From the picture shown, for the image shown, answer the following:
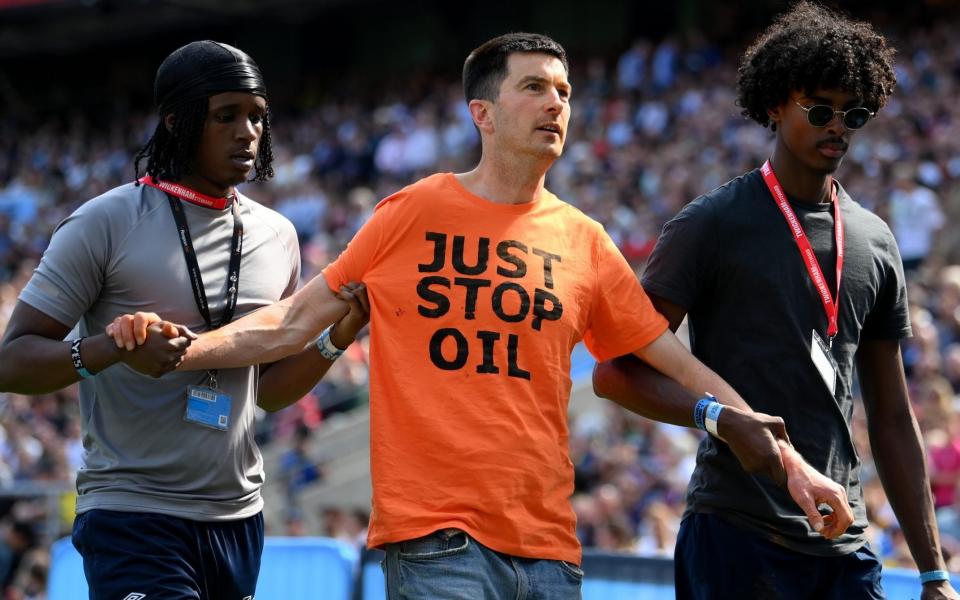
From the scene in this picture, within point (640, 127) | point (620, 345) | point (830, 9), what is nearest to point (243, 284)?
point (620, 345)

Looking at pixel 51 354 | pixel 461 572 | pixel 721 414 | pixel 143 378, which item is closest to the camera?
pixel 461 572

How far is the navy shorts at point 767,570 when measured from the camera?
3.60 metres

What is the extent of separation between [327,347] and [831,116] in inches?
63.2

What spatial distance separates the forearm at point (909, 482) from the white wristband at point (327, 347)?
163 cm

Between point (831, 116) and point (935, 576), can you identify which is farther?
point (935, 576)

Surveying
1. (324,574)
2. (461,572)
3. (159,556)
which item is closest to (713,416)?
(461,572)

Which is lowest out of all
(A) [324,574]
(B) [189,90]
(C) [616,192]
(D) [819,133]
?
(A) [324,574]

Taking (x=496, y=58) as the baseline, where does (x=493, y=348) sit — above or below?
below

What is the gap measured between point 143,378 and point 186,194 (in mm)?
562

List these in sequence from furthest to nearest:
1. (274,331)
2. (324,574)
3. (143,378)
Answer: (324,574) < (143,378) < (274,331)

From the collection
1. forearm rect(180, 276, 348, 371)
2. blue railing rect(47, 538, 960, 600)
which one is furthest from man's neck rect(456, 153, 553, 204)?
blue railing rect(47, 538, 960, 600)

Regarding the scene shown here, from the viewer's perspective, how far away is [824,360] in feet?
12.0

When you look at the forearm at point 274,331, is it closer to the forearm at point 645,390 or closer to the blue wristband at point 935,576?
the forearm at point 645,390

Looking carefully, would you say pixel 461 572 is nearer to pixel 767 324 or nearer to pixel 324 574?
pixel 767 324
